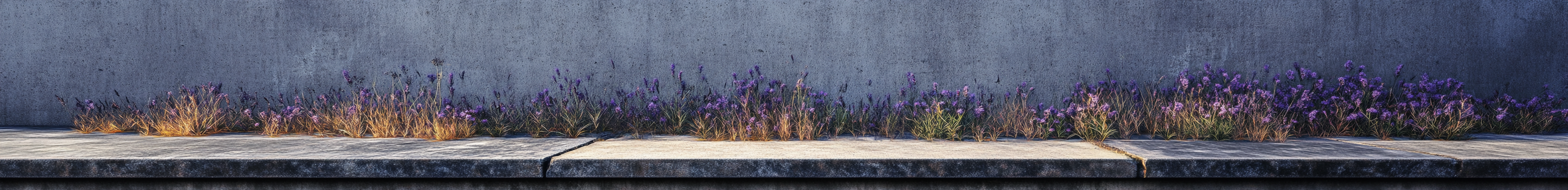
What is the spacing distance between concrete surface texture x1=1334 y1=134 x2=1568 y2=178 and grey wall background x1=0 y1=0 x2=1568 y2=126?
1.34m

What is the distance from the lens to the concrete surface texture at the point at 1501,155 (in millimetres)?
2146

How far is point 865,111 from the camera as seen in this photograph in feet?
14.5

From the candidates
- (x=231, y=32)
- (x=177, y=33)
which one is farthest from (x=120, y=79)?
(x=231, y=32)

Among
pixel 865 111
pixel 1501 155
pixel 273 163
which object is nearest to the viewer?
pixel 273 163

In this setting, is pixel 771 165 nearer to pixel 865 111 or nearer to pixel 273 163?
pixel 273 163

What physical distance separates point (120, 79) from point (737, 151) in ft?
15.6

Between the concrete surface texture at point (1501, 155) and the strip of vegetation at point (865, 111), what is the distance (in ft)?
1.47

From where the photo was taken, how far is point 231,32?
4.72m

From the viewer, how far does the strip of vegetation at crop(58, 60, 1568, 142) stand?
3.60 metres

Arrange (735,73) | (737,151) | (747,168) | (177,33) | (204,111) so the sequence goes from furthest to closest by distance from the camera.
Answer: (177,33) → (735,73) → (204,111) → (737,151) → (747,168)

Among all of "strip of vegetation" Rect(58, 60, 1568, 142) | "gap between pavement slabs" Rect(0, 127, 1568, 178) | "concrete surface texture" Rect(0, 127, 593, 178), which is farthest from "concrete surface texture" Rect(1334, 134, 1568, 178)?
"concrete surface texture" Rect(0, 127, 593, 178)

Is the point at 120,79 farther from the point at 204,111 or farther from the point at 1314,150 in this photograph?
the point at 1314,150

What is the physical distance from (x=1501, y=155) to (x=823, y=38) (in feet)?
9.93

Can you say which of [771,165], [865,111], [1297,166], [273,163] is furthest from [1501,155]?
[273,163]
